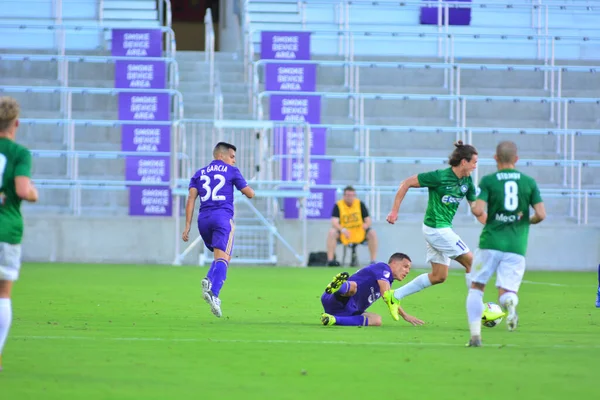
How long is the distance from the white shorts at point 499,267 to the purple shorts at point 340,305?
2161mm

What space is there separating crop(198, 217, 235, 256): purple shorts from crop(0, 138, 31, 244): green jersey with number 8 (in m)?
5.14

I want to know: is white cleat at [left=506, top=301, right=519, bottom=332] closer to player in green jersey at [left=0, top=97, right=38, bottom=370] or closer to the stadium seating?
player in green jersey at [left=0, top=97, right=38, bottom=370]

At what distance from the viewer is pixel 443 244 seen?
477 inches

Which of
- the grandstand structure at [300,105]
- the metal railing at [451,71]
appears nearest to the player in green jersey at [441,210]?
the grandstand structure at [300,105]

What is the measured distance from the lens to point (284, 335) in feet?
33.2

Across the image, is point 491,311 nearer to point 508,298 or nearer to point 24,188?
point 508,298

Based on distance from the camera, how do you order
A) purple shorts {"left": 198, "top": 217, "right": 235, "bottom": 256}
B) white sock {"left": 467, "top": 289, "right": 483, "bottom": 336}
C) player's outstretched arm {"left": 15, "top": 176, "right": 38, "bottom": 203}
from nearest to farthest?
1. player's outstretched arm {"left": 15, "top": 176, "right": 38, "bottom": 203}
2. white sock {"left": 467, "top": 289, "right": 483, "bottom": 336}
3. purple shorts {"left": 198, "top": 217, "right": 235, "bottom": 256}

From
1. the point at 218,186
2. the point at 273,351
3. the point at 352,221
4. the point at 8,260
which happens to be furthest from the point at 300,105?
the point at 8,260

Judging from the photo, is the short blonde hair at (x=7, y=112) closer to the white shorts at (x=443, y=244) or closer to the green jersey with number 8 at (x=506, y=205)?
the green jersey with number 8 at (x=506, y=205)

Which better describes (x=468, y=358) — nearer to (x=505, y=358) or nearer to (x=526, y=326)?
(x=505, y=358)

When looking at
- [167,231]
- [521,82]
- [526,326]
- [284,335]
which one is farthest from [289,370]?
[521,82]

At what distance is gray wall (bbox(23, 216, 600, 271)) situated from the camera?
23562 millimetres

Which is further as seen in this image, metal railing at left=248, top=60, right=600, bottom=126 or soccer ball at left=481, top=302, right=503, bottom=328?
metal railing at left=248, top=60, right=600, bottom=126

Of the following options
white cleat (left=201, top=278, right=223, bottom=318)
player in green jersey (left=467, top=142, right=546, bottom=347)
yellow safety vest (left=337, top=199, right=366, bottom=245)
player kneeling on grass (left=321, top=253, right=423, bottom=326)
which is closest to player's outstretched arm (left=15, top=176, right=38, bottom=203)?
player in green jersey (left=467, top=142, right=546, bottom=347)
